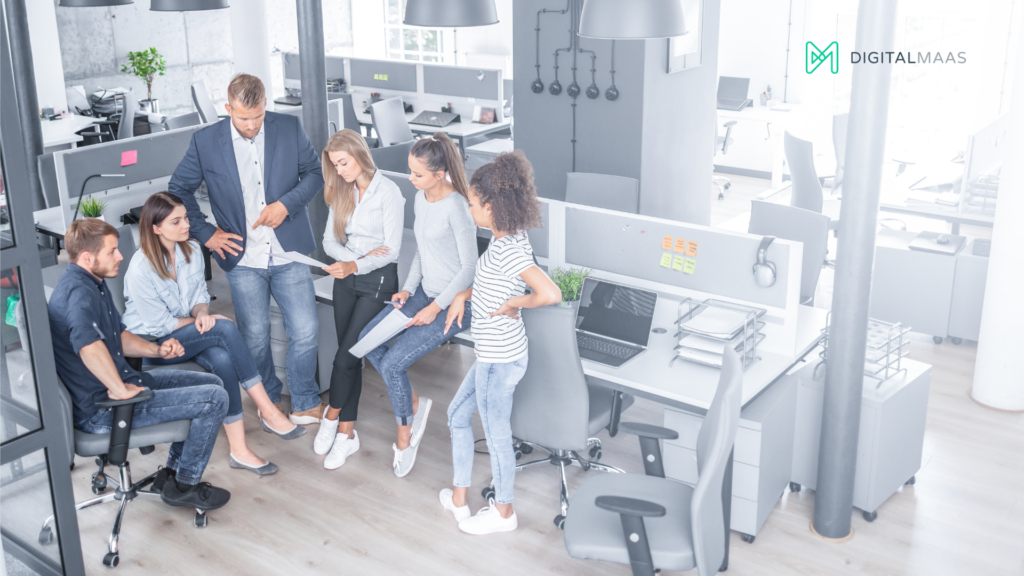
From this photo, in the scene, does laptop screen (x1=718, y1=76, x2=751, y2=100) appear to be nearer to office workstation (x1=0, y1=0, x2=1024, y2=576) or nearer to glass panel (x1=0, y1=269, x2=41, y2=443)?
office workstation (x1=0, y1=0, x2=1024, y2=576)

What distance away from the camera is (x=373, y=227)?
12.6ft

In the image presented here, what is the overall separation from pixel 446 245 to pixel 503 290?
21.8 inches

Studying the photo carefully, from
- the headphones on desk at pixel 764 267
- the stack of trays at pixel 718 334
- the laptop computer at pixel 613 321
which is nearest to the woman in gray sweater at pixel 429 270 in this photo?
the laptop computer at pixel 613 321

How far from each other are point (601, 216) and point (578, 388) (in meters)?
1.05

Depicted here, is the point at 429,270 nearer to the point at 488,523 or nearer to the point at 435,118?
the point at 488,523

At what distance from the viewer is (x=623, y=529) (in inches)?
102

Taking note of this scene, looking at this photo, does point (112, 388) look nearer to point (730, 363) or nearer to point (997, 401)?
point (730, 363)

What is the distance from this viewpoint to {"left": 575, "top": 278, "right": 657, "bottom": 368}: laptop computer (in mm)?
3543

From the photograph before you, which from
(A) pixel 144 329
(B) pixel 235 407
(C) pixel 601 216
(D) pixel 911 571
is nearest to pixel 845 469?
(D) pixel 911 571

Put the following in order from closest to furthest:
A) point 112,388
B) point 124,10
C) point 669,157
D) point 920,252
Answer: point 112,388
point 920,252
point 669,157
point 124,10

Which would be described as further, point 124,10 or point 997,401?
point 124,10

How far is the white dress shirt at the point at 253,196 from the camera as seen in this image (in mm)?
3793

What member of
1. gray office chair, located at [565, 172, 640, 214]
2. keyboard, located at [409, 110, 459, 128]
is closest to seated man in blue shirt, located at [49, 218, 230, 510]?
gray office chair, located at [565, 172, 640, 214]

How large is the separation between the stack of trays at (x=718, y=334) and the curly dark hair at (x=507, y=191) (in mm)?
817
